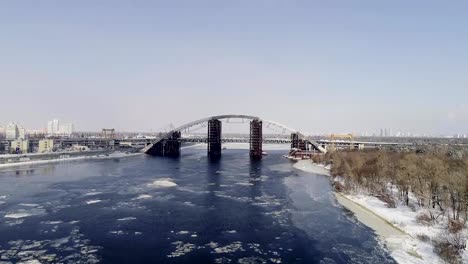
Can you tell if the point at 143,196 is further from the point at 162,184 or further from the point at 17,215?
the point at 17,215

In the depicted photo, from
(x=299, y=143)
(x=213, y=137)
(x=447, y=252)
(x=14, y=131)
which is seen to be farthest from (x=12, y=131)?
(x=447, y=252)

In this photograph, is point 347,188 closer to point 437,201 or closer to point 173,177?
→ point 437,201

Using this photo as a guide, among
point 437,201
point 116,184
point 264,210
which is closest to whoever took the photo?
point 437,201

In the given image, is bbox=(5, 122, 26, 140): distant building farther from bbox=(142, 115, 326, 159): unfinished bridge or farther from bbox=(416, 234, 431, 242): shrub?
bbox=(416, 234, 431, 242): shrub

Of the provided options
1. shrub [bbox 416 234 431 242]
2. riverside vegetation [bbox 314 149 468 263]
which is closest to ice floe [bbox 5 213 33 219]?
shrub [bbox 416 234 431 242]

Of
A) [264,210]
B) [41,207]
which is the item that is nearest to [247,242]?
[264,210]

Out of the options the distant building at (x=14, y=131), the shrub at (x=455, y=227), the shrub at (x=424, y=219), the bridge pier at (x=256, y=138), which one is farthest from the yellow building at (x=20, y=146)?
the shrub at (x=455, y=227)

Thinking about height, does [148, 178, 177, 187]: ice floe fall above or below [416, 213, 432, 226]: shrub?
above
